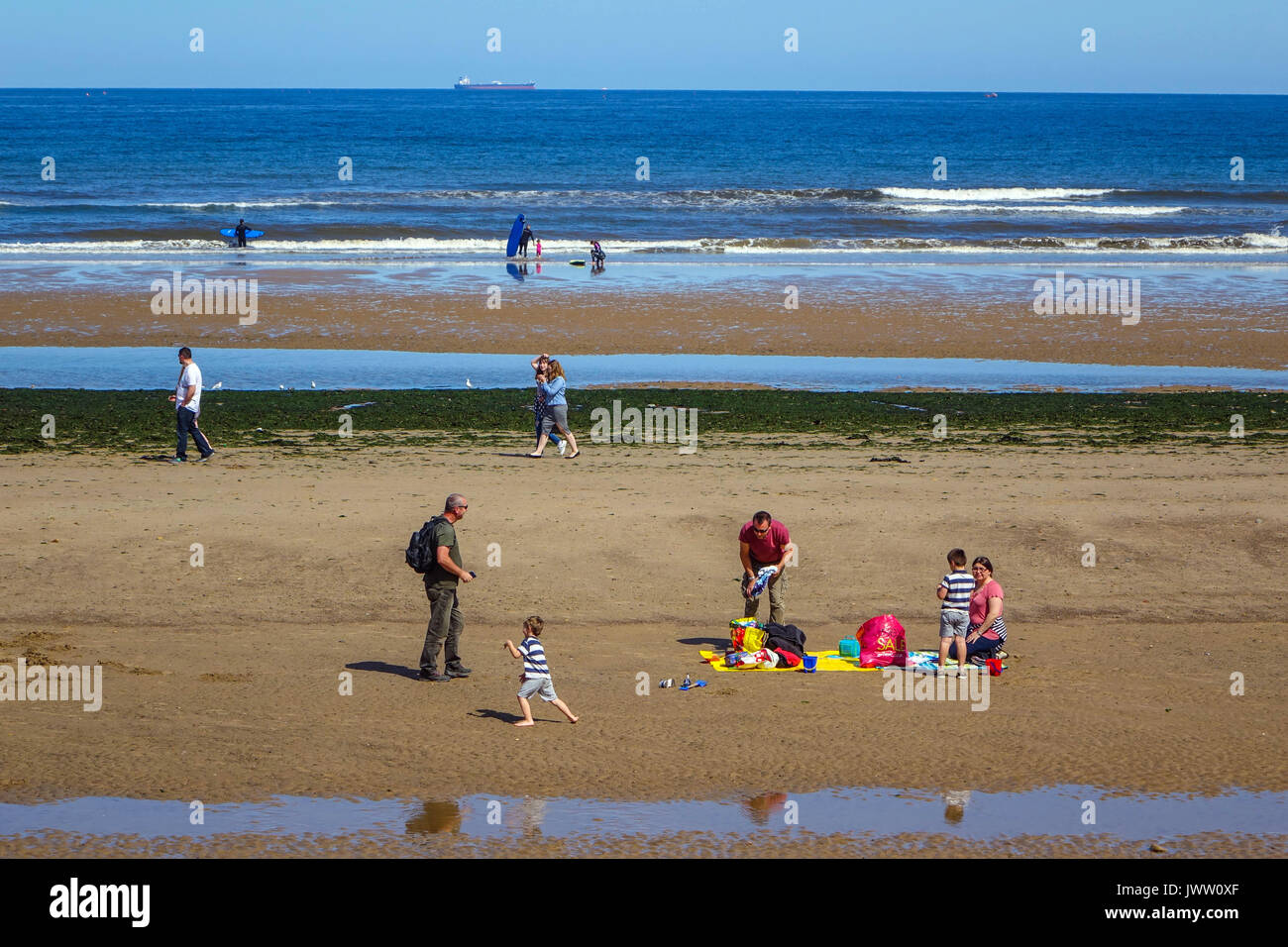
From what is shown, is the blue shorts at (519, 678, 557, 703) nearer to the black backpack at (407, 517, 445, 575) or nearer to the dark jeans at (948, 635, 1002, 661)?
the black backpack at (407, 517, 445, 575)

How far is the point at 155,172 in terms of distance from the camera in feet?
241

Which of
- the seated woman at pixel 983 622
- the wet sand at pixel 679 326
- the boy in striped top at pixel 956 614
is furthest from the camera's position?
the wet sand at pixel 679 326

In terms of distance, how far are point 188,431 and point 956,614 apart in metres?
11.5

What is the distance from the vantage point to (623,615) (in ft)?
42.1

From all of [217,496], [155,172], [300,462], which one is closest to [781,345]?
[300,462]

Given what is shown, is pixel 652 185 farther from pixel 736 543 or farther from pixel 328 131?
pixel 736 543

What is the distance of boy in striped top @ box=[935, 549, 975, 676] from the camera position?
36.1 ft

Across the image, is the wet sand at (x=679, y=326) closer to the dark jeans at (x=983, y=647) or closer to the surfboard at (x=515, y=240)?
the surfboard at (x=515, y=240)

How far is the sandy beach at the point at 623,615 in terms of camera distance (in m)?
9.00

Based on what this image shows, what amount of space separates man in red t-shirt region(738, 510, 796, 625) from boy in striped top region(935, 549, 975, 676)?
143cm

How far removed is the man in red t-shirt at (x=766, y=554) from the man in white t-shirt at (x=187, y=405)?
9.21m

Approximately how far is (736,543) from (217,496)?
21.6 feet

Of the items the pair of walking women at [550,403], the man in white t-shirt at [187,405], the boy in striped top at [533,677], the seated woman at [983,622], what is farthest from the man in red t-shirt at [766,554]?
the man in white t-shirt at [187,405]

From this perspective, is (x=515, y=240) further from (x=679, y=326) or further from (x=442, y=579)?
(x=442, y=579)
